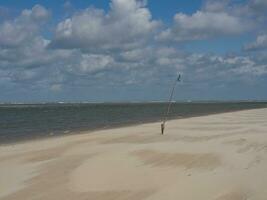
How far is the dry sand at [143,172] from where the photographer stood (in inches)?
536

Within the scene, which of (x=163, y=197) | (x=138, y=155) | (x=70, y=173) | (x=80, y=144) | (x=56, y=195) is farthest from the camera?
(x=80, y=144)

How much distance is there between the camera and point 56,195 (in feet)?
45.8

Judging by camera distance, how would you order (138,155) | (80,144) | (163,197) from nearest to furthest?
(163,197) < (138,155) < (80,144)

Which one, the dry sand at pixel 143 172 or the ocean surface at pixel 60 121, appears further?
the ocean surface at pixel 60 121

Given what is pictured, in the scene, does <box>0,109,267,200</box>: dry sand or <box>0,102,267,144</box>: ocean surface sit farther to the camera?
<box>0,102,267,144</box>: ocean surface

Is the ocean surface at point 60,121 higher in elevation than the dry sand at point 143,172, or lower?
higher

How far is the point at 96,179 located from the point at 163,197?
3.62 meters

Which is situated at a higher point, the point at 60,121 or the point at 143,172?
the point at 60,121

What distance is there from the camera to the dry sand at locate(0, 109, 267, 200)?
44.7ft

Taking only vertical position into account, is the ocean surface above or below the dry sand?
above

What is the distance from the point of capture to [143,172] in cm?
1672

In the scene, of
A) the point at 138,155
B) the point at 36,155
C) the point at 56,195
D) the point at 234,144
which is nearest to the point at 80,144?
the point at 36,155

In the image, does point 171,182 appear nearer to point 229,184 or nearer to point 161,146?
point 229,184

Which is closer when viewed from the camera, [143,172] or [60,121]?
[143,172]
